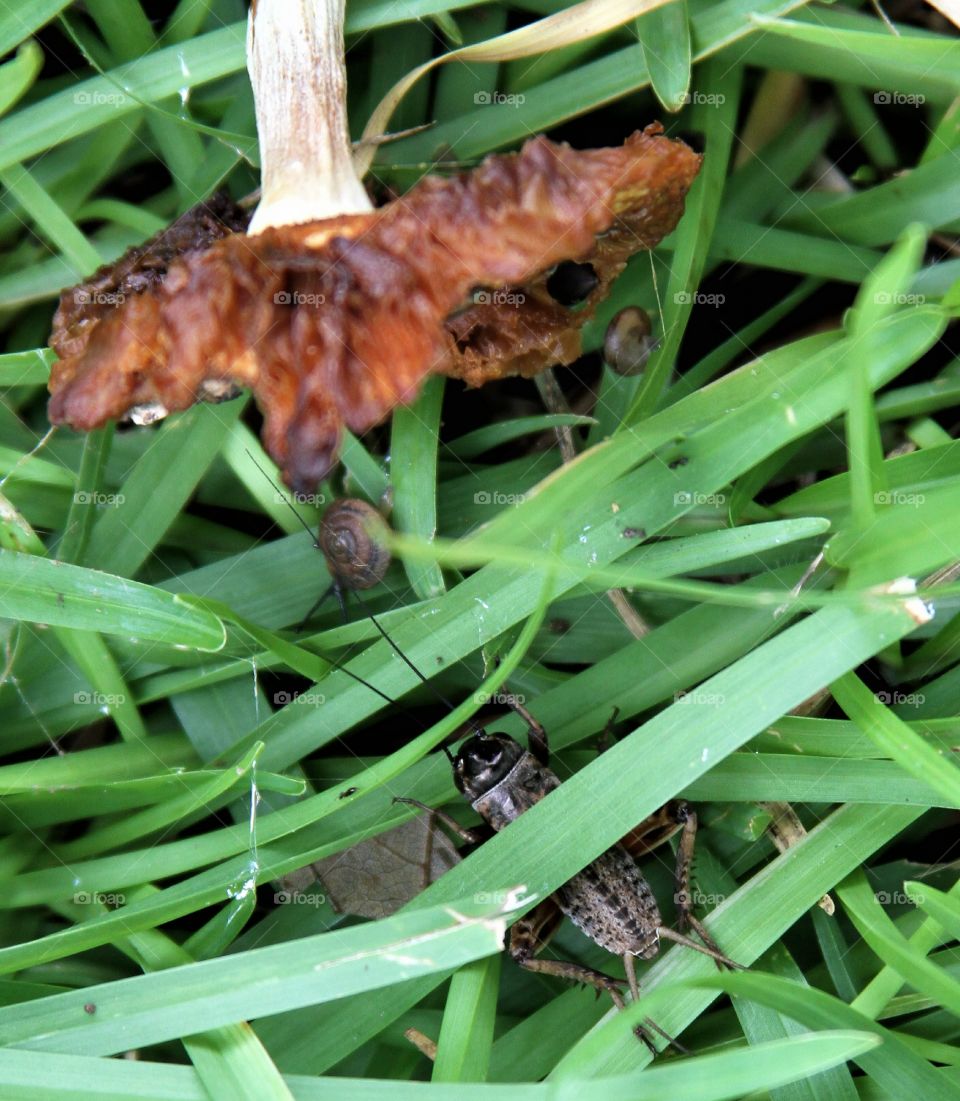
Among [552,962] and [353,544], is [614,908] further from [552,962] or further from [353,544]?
[353,544]

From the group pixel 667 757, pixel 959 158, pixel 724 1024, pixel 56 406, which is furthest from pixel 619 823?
pixel 959 158

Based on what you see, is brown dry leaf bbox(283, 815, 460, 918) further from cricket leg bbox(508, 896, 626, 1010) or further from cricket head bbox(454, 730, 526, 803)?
cricket leg bbox(508, 896, 626, 1010)

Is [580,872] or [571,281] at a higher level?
[571,281]

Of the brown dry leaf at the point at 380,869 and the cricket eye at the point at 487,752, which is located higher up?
the cricket eye at the point at 487,752

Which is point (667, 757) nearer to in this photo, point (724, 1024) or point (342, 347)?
point (724, 1024)

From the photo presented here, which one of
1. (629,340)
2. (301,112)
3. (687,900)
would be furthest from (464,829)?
(301,112)

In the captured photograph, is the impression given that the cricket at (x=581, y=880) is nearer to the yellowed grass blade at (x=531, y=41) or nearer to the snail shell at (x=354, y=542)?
the snail shell at (x=354, y=542)

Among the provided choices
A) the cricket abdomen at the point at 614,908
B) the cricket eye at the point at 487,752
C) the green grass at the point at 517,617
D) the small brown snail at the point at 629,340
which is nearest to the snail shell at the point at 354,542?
the green grass at the point at 517,617
